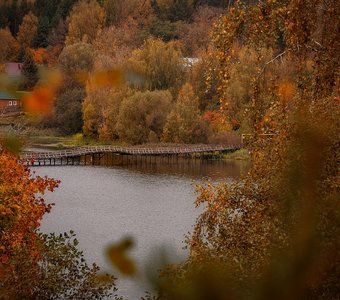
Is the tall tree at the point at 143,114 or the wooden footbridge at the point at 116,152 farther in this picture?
the tall tree at the point at 143,114

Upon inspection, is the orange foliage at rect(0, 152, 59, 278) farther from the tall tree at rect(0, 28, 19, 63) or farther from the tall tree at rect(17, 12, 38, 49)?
the tall tree at rect(0, 28, 19, 63)

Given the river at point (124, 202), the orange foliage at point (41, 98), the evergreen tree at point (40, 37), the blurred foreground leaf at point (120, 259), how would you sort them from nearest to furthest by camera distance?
1. the blurred foreground leaf at point (120, 259)
2. the orange foliage at point (41, 98)
3. the evergreen tree at point (40, 37)
4. the river at point (124, 202)

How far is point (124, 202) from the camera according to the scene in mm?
27672

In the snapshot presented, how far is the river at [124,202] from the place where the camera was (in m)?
21.0

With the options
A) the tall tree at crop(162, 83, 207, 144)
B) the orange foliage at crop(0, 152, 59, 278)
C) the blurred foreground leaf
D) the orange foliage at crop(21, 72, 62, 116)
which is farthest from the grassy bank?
the blurred foreground leaf

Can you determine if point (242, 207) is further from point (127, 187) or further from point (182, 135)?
point (182, 135)

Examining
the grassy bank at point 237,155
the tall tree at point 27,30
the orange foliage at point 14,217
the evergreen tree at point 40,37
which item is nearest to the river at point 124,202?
the orange foliage at point 14,217

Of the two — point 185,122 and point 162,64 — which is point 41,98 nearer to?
point 185,122

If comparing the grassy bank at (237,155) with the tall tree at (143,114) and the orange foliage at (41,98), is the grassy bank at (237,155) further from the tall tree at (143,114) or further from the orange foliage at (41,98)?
the orange foliage at (41,98)

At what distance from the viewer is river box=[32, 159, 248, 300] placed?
69.0ft

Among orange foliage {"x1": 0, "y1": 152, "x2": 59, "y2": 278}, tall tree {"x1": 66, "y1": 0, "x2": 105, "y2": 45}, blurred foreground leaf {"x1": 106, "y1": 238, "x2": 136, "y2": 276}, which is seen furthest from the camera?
tall tree {"x1": 66, "y1": 0, "x2": 105, "y2": 45}

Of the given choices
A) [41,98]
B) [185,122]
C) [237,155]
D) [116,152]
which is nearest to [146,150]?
[116,152]

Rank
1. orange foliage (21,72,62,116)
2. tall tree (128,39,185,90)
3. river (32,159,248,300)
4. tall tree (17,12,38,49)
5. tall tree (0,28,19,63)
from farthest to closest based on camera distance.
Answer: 1. tall tree (128,39,185,90)
2. river (32,159,248,300)
3. tall tree (17,12,38,49)
4. orange foliage (21,72,62,116)
5. tall tree (0,28,19,63)

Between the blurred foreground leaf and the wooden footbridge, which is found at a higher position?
the blurred foreground leaf
